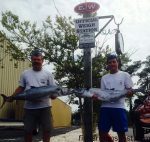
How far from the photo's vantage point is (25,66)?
38.0 m

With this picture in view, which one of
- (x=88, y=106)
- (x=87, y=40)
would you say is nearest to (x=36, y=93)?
(x=87, y=40)

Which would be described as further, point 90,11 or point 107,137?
point 90,11

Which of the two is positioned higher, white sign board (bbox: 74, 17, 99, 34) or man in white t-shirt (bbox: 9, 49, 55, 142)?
white sign board (bbox: 74, 17, 99, 34)

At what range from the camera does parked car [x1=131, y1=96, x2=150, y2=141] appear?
12538 millimetres

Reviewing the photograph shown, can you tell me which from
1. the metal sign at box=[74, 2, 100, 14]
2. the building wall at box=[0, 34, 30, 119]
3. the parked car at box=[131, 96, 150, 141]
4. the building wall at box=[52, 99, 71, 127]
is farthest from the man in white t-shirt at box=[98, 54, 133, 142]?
the building wall at box=[0, 34, 30, 119]

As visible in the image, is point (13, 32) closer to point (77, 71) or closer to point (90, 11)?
point (77, 71)

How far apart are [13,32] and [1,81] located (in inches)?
618

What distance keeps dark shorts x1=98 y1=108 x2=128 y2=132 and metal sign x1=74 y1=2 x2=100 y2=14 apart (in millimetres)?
2434

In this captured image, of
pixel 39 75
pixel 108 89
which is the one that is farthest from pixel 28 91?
pixel 108 89

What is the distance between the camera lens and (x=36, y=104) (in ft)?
25.4

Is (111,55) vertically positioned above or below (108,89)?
above

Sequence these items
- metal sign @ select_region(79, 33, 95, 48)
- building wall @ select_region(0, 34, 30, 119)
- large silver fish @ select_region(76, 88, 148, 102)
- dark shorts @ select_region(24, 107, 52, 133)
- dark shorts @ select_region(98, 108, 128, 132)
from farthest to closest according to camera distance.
→ 1. building wall @ select_region(0, 34, 30, 119)
2. metal sign @ select_region(79, 33, 95, 48)
3. dark shorts @ select_region(98, 108, 128, 132)
4. large silver fish @ select_region(76, 88, 148, 102)
5. dark shorts @ select_region(24, 107, 52, 133)

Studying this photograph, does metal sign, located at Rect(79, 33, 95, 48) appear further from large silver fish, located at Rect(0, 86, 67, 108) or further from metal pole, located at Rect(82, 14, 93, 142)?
large silver fish, located at Rect(0, 86, 67, 108)

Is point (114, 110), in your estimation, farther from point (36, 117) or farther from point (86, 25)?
point (86, 25)
